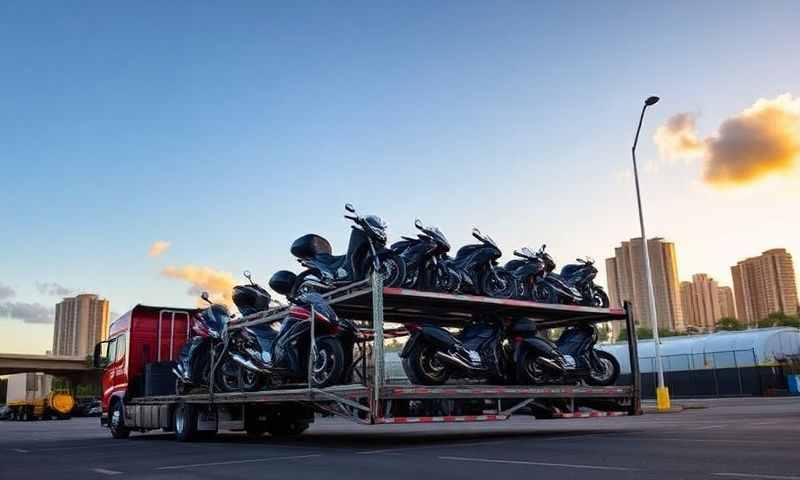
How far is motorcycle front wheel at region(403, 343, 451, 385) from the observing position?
35.3 ft

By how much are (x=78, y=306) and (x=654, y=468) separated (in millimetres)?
121398

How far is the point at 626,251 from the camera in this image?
7619 centimetres

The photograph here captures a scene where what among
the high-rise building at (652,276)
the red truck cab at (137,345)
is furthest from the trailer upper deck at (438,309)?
the high-rise building at (652,276)

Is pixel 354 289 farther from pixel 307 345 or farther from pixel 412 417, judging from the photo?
pixel 412 417

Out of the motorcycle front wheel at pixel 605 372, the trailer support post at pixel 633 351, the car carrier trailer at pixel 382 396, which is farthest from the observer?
the motorcycle front wheel at pixel 605 372

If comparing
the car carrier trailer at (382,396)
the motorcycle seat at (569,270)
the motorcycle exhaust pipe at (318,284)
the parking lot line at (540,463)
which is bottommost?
the parking lot line at (540,463)

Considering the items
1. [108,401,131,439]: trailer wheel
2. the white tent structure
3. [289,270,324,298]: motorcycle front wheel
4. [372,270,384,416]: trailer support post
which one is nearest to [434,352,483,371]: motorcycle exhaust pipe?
[372,270,384,416]: trailer support post

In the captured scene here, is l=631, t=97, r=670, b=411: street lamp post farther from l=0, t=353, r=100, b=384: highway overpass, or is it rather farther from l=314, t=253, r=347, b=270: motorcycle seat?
l=0, t=353, r=100, b=384: highway overpass

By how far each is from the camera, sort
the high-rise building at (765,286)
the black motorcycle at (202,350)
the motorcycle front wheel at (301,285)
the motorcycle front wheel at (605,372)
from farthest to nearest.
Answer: the high-rise building at (765,286) < the black motorcycle at (202,350) < the motorcycle front wheel at (605,372) < the motorcycle front wheel at (301,285)

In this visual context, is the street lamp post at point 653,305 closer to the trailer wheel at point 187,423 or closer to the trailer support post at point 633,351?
the trailer support post at point 633,351

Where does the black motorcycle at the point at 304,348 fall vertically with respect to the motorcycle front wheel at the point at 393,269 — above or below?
below

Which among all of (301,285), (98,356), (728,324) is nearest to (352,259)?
(301,285)

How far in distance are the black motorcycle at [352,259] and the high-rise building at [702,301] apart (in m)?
99.3

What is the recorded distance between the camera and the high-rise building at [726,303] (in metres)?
105
